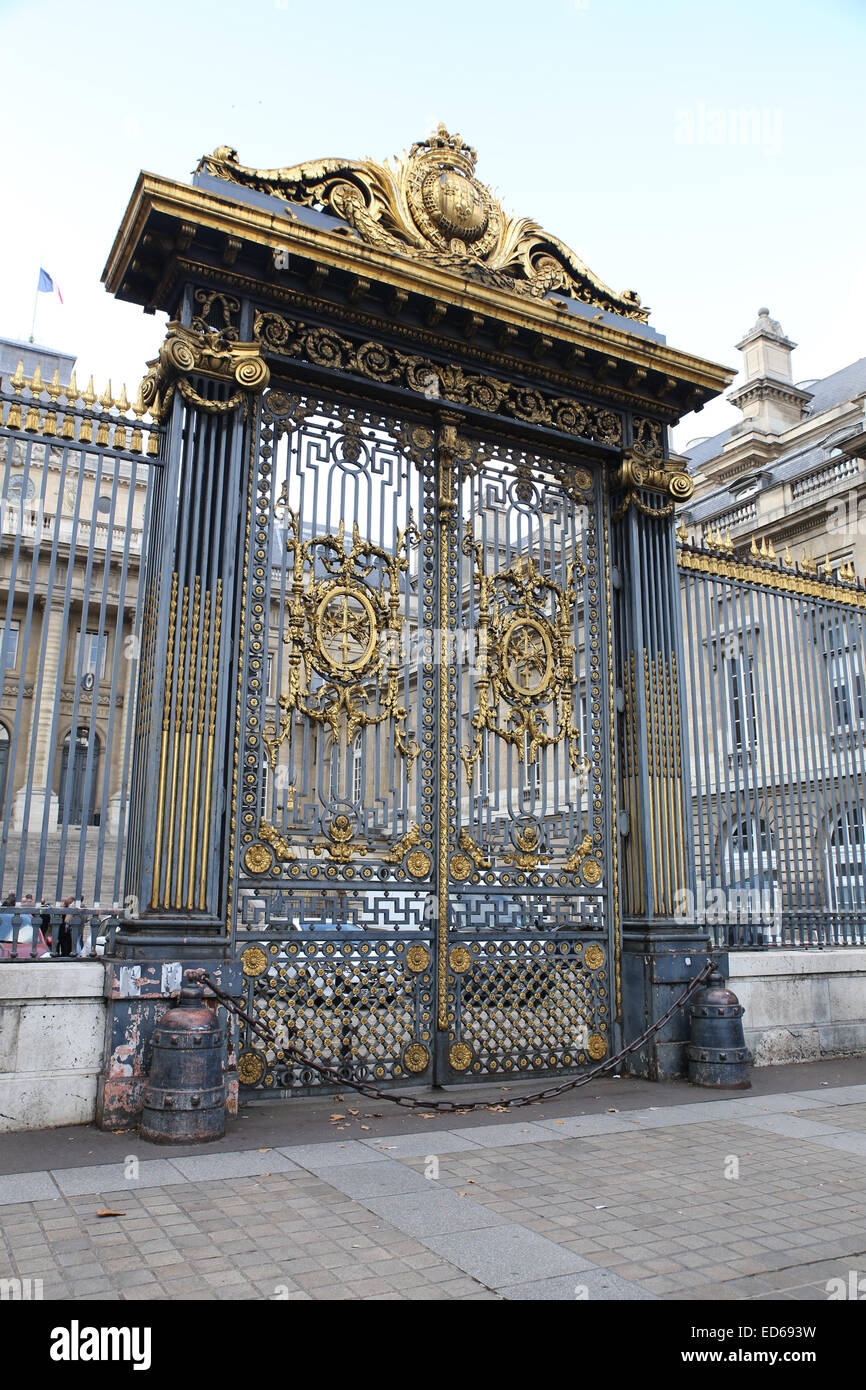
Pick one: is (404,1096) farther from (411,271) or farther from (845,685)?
(845,685)

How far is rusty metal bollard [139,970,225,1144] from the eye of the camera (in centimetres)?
581

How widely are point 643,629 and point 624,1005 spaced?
324 centimetres

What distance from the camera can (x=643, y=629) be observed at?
9117 millimetres

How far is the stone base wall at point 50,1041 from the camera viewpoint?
605 centimetres

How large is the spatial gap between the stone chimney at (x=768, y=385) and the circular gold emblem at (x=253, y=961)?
30.0 metres

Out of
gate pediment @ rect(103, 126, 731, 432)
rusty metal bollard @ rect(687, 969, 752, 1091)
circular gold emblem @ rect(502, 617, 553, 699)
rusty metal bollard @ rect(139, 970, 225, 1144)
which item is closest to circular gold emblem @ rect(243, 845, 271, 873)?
rusty metal bollard @ rect(139, 970, 225, 1144)

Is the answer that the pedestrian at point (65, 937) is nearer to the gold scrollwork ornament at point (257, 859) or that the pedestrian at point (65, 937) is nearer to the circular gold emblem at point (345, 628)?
the gold scrollwork ornament at point (257, 859)

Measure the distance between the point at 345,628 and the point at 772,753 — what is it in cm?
477

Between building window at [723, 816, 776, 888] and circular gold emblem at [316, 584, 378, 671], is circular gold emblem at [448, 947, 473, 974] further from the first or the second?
building window at [723, 816, 776, 888]

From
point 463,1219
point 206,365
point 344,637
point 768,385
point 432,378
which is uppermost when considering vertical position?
point 768,385

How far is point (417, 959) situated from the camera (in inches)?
300

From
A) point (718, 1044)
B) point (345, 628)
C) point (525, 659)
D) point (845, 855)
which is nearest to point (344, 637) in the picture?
point (345, 628)
